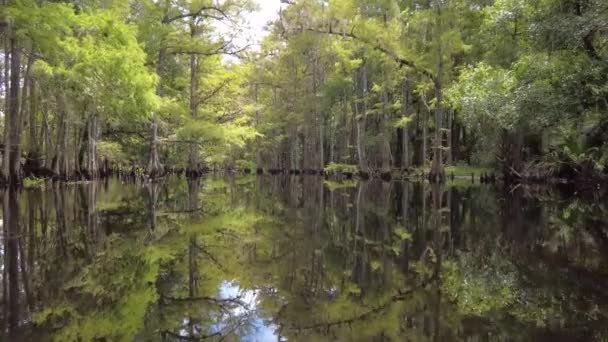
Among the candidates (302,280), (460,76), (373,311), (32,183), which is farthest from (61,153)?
(373,311)

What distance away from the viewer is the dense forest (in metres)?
11.3

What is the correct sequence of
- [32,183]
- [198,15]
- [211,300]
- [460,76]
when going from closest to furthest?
[211,300] < [32,183] < [460,76] < [198,15]

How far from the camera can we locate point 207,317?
3.59 metres

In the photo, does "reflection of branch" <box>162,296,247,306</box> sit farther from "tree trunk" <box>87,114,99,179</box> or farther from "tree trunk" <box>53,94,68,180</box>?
"tree trunk" <box>87,114,99,179</box>

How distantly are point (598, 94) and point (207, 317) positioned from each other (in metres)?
10.7

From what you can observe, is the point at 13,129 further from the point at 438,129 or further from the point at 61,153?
the point at 438,129

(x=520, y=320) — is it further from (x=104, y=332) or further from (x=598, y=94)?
(x=598, y=94)

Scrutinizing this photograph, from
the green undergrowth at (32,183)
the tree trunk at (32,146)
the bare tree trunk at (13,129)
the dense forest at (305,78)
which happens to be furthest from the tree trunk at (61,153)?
the bare tree trunk at (13,129)

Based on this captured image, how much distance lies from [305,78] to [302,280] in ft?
99.2

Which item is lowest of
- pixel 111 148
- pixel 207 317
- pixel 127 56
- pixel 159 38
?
pixel 207 317

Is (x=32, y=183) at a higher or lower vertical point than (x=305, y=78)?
lower

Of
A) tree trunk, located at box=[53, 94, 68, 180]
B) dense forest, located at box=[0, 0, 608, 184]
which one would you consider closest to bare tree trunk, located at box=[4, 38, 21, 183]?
dense forest, located at box=[0, 0, 608, 184]

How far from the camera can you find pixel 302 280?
15.3ft

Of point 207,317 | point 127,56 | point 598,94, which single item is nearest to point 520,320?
point 207,317
